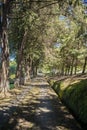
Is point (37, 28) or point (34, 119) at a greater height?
point (37, 28)

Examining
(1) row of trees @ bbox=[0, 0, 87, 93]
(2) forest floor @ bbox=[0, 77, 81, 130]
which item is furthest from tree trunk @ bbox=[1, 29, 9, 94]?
(2) forest floor @ bbox=[0, 77, 81, 130]

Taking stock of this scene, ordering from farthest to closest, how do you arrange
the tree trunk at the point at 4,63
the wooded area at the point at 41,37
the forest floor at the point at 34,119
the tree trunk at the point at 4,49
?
the tree trunk at the point at 4,63 → the tree trunk at the point at 4,49 → the wooded area at the point at 41,37 → the forest floor at the point at 34,119

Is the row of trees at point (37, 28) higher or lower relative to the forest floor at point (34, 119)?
higher

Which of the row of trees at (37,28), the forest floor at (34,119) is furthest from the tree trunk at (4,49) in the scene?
the forest floor at (34,119)

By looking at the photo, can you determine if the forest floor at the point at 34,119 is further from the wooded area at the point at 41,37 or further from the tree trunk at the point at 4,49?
the tree trunk at the point at 4,49

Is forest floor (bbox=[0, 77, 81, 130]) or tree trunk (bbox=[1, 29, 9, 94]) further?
tree trunk (bbox=[1, 29, 9, 94])

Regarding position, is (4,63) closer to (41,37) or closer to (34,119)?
(34,119)

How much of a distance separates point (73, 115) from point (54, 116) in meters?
1.16

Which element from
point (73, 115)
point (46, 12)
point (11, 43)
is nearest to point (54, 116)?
point (73, 115)

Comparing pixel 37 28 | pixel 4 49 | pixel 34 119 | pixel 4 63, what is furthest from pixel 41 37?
pixel 34 119

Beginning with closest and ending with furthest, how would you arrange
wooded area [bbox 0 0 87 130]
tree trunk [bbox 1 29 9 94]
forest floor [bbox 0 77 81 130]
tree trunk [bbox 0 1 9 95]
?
forest floor [bbox 0 77 81 130] → wooded area [bbox 0 0 87 130] → tree trunk [bbox 0 1 9 95] → tree trunk [bbox 1 29 9 94]

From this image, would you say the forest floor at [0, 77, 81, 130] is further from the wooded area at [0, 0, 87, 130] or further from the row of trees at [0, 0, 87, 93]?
the row of trees at [0, 0, 87, 93]

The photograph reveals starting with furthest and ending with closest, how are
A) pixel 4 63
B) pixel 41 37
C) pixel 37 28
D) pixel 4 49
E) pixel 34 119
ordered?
1. pixel 41 37
2. pixel 37 28
3. pixel 4 49
4. pixel 4 63
5. pixel 34 119

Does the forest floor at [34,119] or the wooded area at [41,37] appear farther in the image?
the wooded area at [41,37]
